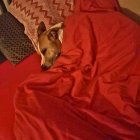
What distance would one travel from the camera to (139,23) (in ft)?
4.45

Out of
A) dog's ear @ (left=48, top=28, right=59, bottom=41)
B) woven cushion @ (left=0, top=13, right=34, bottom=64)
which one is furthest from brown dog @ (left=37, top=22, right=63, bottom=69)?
woven cushion @ (left=0, top=13, right=34, bottom=64)

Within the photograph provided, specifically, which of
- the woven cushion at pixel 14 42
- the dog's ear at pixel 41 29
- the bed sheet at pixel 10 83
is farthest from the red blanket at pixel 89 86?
the woven cushion at pixel 14 42

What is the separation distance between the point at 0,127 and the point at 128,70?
662 millimetres

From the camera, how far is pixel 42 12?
1.54 metres

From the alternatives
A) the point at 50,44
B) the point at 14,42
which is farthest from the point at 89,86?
the point at 14,42

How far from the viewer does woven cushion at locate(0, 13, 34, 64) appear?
5.15ft

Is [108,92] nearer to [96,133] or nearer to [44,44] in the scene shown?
[96,133]

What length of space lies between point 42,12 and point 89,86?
1.93ft

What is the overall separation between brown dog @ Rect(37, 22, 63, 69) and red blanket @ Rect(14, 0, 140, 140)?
8cm

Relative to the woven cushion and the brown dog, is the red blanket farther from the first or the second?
the woven cushion

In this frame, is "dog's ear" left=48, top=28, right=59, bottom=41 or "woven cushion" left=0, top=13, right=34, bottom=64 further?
"woven cushion" left=0, top=13, right=34, bottom=64

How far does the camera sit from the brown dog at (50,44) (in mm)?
1445

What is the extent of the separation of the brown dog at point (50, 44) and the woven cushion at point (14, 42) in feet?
0.48

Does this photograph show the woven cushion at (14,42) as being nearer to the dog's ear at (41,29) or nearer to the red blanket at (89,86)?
Answer: the dog's ear at (41,29)
